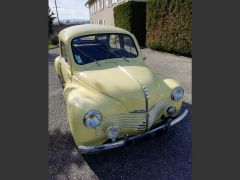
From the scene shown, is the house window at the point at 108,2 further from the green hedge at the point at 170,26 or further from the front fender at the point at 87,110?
the front fender at the point at 87,110

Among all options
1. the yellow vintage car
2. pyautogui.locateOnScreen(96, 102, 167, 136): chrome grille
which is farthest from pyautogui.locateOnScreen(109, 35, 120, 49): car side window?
pyautogui.locateOnScreen(96, 102, 167, 136): chrome grille

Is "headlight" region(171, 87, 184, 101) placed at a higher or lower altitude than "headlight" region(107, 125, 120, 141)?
higher

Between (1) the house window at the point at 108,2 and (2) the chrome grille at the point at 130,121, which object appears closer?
(2) the chrome grille at the point at 130,121

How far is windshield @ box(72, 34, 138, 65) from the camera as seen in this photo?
351 centimetres

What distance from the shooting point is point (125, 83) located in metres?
2.76

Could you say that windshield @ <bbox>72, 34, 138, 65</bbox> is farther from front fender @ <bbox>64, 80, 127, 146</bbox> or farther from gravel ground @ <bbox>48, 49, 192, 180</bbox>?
gravel ground @ <bbox>48, 49, 192, 180</bbox>

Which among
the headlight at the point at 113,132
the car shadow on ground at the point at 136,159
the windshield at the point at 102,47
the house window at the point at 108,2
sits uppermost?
the house window at the point at 108,2

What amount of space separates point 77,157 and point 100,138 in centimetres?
67

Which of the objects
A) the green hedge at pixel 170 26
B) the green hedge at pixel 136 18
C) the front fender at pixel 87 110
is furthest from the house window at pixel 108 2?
the front fender at pixel 87 110

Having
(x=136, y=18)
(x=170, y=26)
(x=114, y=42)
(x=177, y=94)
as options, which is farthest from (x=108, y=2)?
(x=177, y=94)

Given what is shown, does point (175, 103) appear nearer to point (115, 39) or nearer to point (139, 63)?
point (139, 63)

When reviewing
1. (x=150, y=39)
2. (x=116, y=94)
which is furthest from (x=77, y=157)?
(x=150, y=39)

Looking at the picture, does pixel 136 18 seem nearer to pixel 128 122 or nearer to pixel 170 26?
pixel 170 26

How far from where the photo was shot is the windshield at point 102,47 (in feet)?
11.5
